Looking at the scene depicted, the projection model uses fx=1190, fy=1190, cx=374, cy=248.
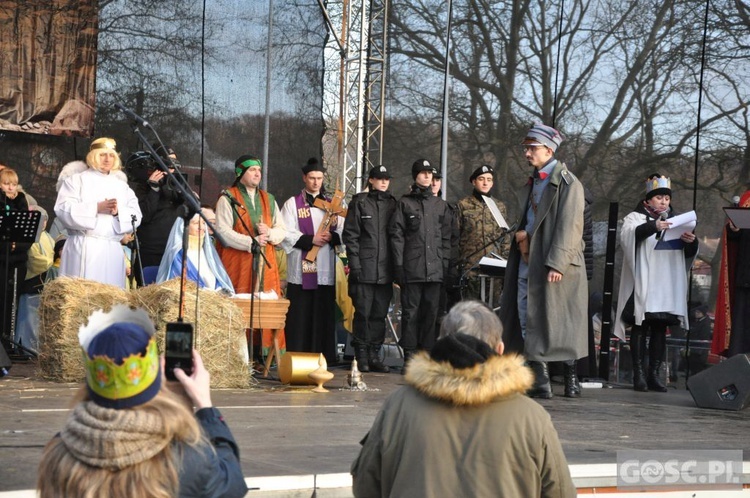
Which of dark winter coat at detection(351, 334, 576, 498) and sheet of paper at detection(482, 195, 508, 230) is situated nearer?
dark winter coat at detection(351, 334, 576, 498)

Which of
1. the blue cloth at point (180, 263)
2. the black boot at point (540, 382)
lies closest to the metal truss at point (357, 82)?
the blue cloth at point (180, 263)

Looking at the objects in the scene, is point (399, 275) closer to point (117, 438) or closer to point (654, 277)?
point (654, 277)

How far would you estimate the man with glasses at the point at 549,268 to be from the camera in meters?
8.78

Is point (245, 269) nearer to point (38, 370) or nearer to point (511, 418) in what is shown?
point (38, 370)

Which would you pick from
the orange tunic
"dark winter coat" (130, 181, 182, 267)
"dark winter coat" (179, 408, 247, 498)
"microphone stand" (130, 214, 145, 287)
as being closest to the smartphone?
"dark winter coat" (179, 408, 247, 498)

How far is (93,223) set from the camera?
31.1 feet

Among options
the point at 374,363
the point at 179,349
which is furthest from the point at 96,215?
the point at 179,349

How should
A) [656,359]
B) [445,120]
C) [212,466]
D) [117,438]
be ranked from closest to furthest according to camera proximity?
[117,438], [212,466], [656,359], [445,120]

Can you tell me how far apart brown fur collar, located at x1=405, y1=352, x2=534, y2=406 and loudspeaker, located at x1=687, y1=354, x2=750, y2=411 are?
19.3ft

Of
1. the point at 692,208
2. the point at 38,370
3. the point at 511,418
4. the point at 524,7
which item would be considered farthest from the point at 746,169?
the point at 511,418

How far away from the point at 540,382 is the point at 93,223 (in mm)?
3725

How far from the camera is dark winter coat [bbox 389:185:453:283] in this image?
10992 millimetres

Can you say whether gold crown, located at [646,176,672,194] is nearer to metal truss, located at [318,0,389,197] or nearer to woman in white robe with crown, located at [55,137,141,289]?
metal truss, located at [318,0,389,197]

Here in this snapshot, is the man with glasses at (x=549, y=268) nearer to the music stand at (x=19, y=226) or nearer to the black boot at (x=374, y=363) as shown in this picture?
the black boot at (x=374, y=363)
